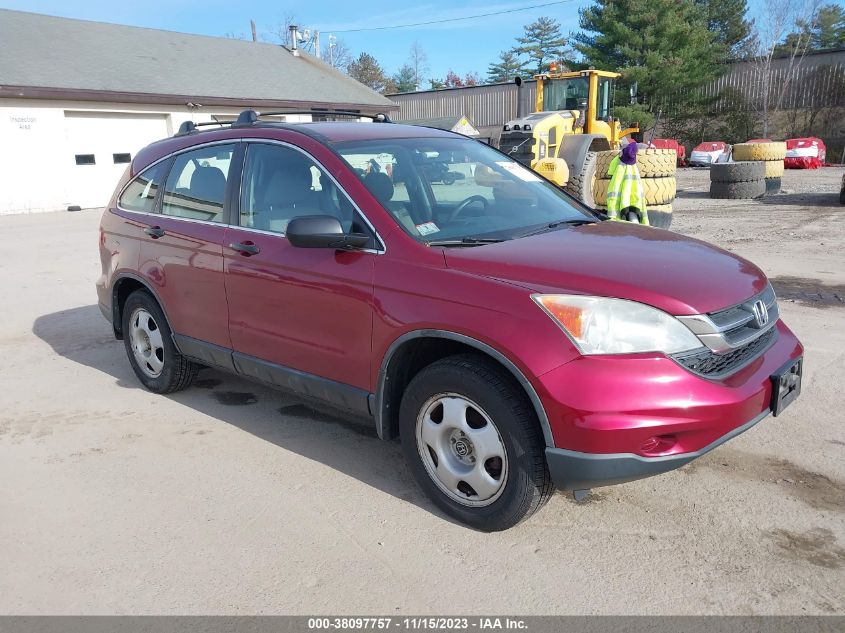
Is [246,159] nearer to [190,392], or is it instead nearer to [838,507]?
[190,392]

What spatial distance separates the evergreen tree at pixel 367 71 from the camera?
73812 mm

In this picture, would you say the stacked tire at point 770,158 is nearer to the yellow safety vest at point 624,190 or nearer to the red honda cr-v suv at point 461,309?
the yellow safety vest at point 624,190

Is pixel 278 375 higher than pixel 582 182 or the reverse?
the reverse

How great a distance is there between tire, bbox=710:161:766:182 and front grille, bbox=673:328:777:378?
15810 mm

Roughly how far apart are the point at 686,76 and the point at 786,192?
66.5 feet

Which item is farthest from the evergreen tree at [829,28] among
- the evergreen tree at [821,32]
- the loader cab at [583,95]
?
the loader cab at [583,95]

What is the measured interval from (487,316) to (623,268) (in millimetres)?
652

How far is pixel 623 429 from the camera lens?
2.79m

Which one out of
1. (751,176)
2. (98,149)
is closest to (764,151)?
(751,176)

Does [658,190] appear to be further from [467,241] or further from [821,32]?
[821,32]

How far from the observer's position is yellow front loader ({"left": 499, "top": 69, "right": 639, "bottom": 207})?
13.5 meters

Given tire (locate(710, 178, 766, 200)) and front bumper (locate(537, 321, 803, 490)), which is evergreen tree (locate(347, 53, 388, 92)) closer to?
tire (locate(710, 178, 766, 200))

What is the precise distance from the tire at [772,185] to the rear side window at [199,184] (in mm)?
17360

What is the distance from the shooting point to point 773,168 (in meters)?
18.8
